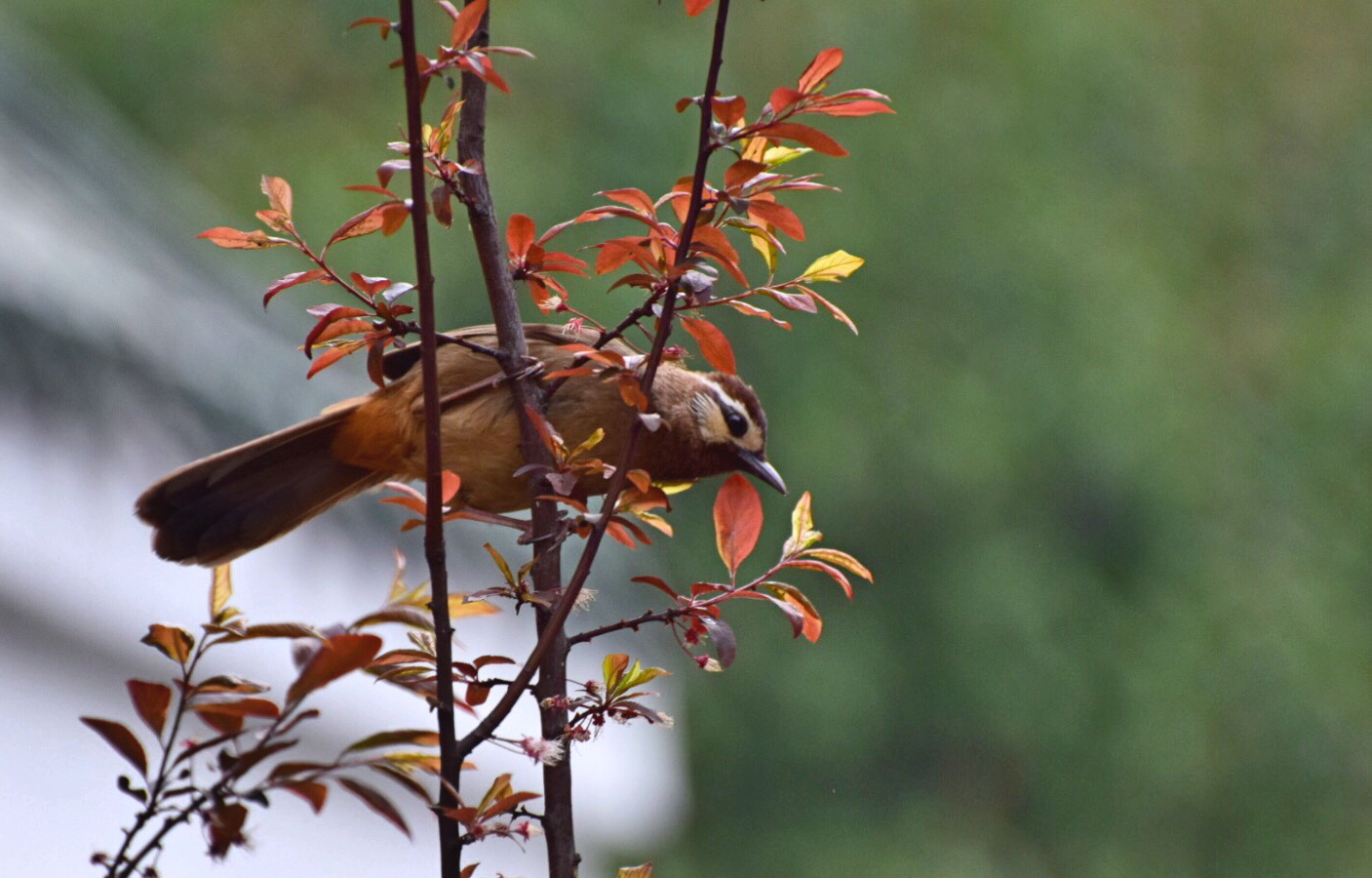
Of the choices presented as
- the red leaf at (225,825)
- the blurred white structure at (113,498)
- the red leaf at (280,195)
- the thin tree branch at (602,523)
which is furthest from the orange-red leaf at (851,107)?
the blurred white structure at (113,498)

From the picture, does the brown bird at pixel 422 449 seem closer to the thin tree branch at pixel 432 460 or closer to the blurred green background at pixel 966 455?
the thin tree branch at pixel 432 460

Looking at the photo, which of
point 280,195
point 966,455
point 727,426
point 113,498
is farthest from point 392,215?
point 966,455

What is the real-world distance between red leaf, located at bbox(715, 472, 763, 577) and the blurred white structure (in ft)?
9.51

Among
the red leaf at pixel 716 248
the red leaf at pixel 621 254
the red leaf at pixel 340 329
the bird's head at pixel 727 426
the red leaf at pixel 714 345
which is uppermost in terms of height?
the bird's head at pixel 727 426

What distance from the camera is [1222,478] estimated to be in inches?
432

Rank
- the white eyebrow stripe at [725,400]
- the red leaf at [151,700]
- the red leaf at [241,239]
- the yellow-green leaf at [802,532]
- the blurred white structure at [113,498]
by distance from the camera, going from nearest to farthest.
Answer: the red leaf at [151,700]
the red leaf at [241,239]
the yellow-green leaf at [802,532]
the white eyebrow stripe at [725,400]
the blurred white structure at [113,498]

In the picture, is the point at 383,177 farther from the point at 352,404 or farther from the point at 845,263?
the point at 352,404

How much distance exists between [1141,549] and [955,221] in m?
2.60

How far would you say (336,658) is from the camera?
96 centimetres

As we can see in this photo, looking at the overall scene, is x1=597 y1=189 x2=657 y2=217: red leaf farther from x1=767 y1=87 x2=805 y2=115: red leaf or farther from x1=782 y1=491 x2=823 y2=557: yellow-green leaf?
x1=782 y1=491 x2=823 y2=557: yellow-green leaf

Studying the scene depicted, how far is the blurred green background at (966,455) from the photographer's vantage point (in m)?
9.59

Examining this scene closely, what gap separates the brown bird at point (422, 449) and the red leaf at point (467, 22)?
1011 millimetres

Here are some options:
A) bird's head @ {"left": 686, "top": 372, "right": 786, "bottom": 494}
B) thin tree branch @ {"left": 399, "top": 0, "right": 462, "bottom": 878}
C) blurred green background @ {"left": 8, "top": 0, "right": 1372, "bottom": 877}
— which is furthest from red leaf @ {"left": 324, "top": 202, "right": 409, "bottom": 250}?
blurred green background @ {"left": 8, "top": 0, "right": 1372, "bottom": 877}

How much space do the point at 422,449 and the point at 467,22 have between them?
1336mm
